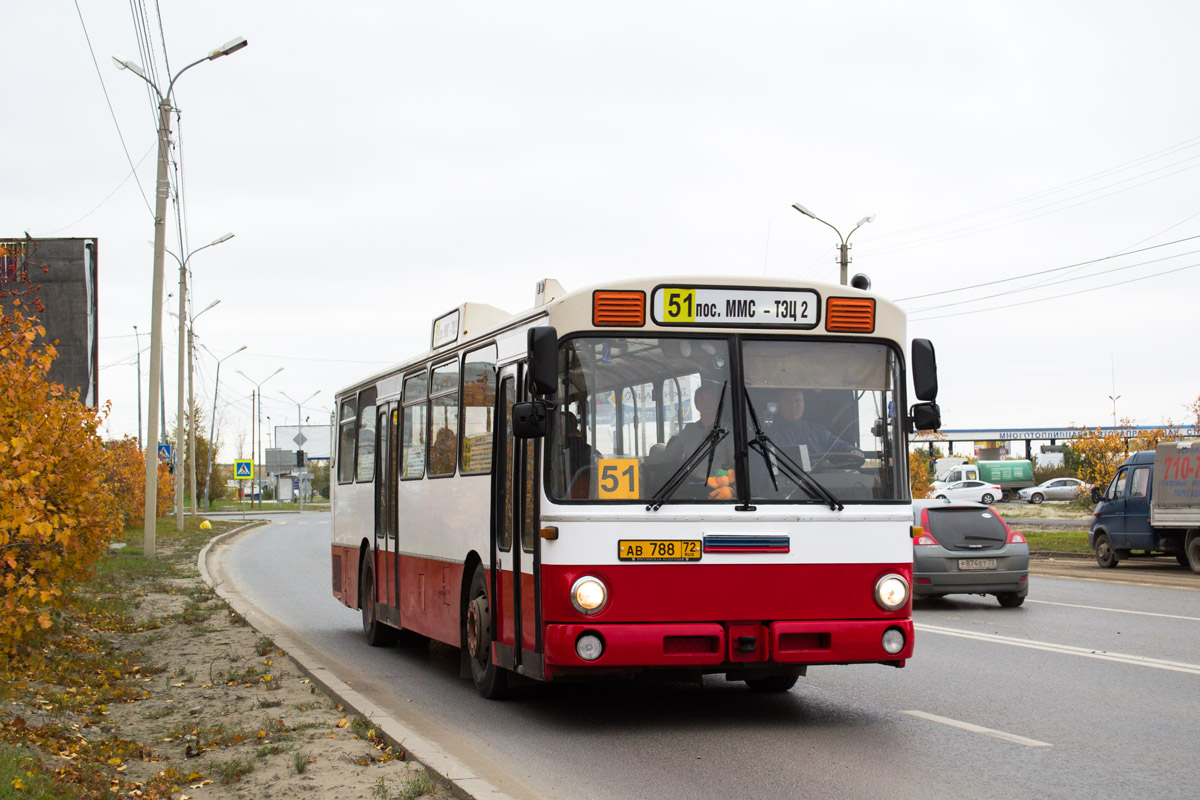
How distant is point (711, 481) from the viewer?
8844 mm

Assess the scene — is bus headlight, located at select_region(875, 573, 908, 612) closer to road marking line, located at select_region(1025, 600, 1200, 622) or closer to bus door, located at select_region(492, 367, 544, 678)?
bus door, located at select_region(492, 367, 544, 678)

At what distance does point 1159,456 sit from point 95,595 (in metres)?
19.5

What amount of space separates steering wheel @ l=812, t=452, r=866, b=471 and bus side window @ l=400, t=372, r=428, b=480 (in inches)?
188

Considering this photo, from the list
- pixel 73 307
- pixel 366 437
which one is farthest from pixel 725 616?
pixel 73 307

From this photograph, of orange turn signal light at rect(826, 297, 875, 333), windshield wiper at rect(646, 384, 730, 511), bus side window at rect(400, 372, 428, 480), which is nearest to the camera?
windshield wiper at rect(646, 384, 730, 511)

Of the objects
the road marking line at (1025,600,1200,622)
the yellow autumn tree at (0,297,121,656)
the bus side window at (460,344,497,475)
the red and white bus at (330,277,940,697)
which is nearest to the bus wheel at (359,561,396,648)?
the yellow autumn tree at (0,297,121,656)

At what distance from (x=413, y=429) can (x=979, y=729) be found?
252 inches

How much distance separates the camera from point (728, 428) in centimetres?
890

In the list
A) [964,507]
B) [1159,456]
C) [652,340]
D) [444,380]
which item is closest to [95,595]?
[444,380]

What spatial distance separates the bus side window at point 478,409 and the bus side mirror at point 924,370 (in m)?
3.25

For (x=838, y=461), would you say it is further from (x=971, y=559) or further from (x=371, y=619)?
(x=971, y=559)

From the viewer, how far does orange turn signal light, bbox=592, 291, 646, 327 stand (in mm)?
9055

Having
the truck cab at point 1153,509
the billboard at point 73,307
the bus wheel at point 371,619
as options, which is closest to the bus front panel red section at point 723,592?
the bus wheel at point 371,619

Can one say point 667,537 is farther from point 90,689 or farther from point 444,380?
point 90,689
